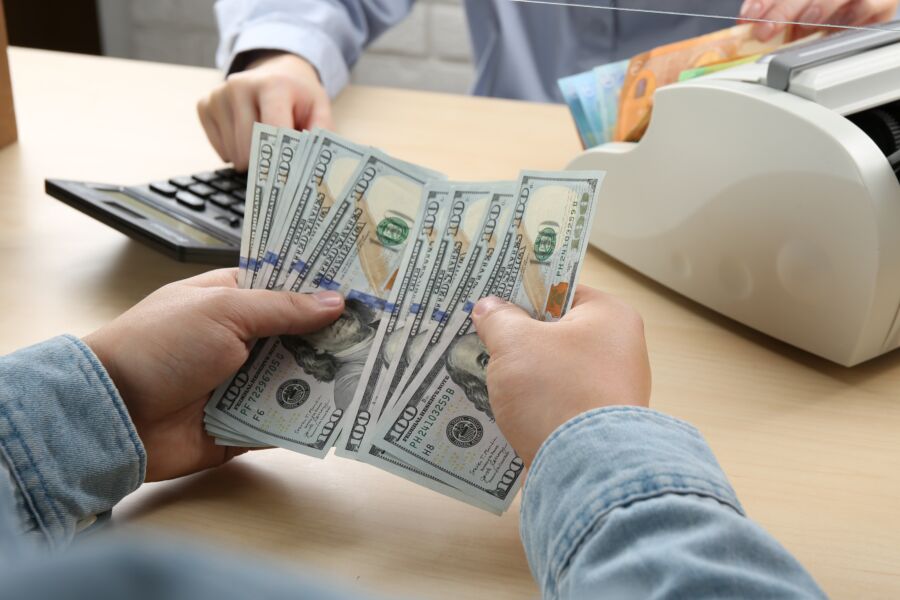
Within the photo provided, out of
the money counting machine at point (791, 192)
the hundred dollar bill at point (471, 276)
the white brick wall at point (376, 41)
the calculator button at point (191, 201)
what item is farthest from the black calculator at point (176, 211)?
the white brick wall at point (376, 41)

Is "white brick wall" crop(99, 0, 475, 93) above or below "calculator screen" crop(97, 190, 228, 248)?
below

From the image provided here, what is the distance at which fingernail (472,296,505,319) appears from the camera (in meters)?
0.57

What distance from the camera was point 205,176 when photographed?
2.80 feet

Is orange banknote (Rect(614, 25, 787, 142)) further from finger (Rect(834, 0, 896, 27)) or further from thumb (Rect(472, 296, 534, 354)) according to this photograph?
thumb (Rect(472, 296, 534, 354))

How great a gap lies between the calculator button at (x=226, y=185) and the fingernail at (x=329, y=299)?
0.28 metres

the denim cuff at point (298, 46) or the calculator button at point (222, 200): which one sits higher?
the denim cuff at point (298, 46)

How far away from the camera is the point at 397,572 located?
0.48 m

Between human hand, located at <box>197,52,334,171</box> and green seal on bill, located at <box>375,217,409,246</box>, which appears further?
human hand, located at <box>197,52,334,171</box>

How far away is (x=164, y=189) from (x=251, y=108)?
0.54ft

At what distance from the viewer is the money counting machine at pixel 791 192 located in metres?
0.64

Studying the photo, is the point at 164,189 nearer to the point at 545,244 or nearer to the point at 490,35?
the point at 545,244

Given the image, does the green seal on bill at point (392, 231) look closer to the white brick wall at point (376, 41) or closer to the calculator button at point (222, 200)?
the calculator button at point (222, 200)

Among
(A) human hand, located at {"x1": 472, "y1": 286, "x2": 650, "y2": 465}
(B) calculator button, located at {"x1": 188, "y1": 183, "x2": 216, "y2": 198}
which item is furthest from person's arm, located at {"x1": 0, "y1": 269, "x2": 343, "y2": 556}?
(B) calculator button, located at {"x1": 188, "y1": 183, "x2": 216, "y2": 198}

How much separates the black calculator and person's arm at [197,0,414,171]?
0.27 feet
